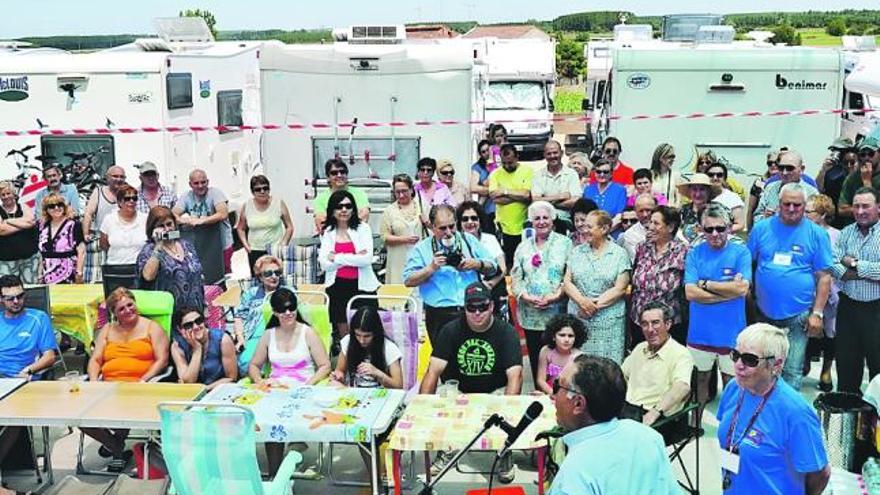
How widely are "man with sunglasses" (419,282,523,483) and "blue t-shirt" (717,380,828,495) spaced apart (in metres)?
1.86

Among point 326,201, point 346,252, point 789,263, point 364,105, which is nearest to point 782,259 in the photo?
point 789,263

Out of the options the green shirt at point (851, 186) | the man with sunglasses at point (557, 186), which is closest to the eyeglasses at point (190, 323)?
the man with sunglasses at point (557, 186)

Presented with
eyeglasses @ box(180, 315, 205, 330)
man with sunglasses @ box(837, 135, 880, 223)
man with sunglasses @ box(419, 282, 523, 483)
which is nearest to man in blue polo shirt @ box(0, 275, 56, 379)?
eyeglasses @ box(180, 315, 205, 330)

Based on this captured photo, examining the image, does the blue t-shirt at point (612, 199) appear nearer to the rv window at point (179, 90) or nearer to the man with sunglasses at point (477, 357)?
the man with sunglasses at point (477, 357)

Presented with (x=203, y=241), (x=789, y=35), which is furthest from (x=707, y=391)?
(x=789, y=35)

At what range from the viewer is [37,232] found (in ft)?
26.2

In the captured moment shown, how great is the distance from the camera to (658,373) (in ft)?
17.8

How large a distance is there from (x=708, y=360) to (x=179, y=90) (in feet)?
21.0

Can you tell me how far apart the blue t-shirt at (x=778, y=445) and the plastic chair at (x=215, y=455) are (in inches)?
77.8

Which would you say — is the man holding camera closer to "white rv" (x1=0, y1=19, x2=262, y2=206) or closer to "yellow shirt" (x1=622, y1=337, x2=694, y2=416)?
"yellow shirt" (x1=622, y1=337, x2=694, y2=416)

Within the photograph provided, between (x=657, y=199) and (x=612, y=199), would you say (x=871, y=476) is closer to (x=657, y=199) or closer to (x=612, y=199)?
(x=657, y=199)

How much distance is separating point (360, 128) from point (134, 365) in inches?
166

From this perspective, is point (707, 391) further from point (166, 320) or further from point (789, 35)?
point (789, 35)

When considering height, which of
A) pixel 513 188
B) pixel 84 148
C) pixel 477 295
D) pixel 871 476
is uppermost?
pixel 84 148
